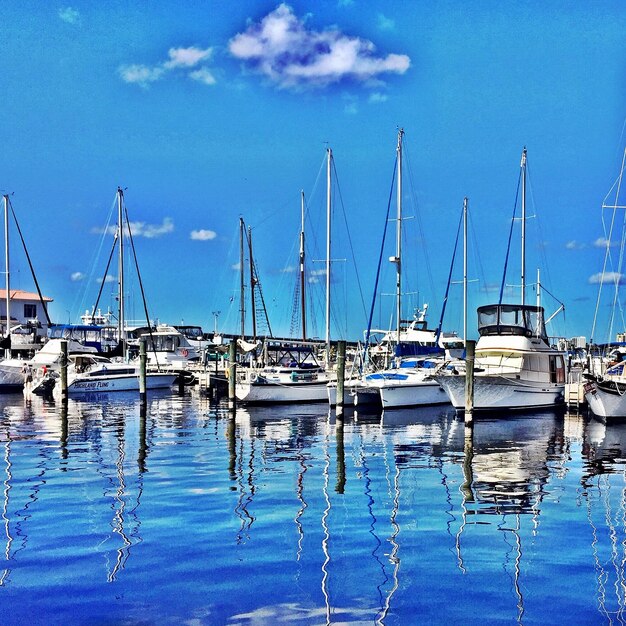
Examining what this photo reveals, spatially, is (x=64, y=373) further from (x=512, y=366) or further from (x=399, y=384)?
(x=512, y=366)

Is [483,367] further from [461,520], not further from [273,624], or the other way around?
[273,624]

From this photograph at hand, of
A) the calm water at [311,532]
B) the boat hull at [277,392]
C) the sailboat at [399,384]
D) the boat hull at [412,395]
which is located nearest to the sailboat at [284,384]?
the boat hull at [277,392]


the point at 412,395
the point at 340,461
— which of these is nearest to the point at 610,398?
the point at 412,395

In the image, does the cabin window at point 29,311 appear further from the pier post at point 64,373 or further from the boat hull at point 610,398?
the boat hull at point 610,398

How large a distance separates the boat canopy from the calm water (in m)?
14.5

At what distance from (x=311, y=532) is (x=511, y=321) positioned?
29.9m

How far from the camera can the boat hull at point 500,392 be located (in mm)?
35625

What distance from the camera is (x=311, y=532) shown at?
13.1 meters

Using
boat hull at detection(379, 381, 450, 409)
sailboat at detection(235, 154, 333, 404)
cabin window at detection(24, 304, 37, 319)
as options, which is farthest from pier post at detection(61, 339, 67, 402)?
cabin window at detection(24, 304, 37, 319)

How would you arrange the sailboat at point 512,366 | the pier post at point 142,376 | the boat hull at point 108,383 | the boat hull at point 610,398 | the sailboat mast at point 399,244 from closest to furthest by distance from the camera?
the boat hull at point 610,398 → the sailboat at point 512,366 → the pier post at point 142,376 → the sailboat mast at point 399,244 → the boat hull at point 108,383

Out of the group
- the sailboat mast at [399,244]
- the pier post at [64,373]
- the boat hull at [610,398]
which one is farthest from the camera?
the sailboat mast at [399,244]

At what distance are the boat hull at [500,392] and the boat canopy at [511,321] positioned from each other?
3.16 meters

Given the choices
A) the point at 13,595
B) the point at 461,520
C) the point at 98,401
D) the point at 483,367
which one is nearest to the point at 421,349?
the point at 483,367

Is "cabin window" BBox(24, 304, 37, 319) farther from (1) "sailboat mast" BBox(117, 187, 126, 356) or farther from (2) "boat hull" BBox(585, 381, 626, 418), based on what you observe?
(2) "boat hull" BBox(585, 381, 626, 418)
